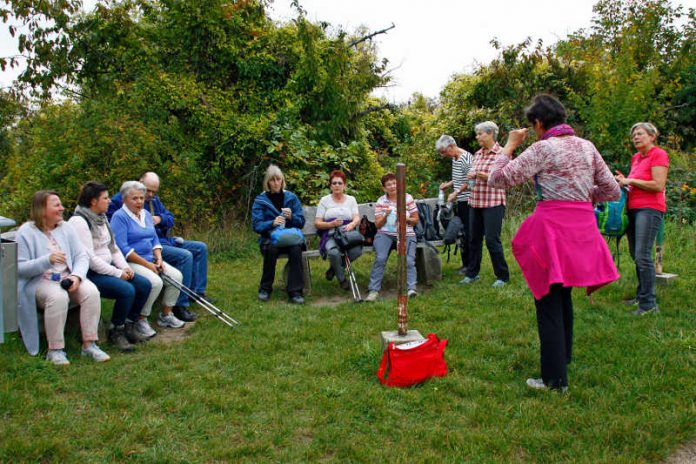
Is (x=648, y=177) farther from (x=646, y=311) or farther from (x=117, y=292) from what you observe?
(x=117, y=292)

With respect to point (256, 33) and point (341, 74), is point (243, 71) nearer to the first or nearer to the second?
point (256, 33)

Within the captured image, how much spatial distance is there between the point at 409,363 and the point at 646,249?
2.61 meters

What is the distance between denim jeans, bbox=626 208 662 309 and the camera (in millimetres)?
5266

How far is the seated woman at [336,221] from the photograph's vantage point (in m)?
6.76

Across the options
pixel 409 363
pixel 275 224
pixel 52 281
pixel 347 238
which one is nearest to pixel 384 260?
pixel 347 238

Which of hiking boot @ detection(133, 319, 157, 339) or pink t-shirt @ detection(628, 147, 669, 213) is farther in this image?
hiking boot @ detection(133, 319, 157, 339)

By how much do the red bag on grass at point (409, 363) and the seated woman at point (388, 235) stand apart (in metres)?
2.31

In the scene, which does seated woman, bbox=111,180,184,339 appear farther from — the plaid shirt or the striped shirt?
the striped shirt

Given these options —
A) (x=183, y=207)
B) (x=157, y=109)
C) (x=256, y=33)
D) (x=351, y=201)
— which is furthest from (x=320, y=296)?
(x=256, y=33)

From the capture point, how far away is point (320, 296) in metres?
6.74

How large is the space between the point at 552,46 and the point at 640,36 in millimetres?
1746

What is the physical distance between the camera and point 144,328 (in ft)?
17.5

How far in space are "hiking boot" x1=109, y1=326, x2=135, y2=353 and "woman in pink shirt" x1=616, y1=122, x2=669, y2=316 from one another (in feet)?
14.0

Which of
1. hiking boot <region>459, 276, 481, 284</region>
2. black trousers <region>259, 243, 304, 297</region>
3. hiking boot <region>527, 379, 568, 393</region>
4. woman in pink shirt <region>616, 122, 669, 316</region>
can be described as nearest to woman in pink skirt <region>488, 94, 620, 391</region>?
hiking boot <region>527, 379, 568, 393</region>
